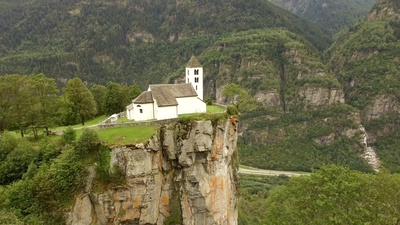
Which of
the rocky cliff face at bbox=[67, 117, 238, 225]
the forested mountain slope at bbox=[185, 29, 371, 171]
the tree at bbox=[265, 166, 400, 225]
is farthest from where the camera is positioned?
the forested mountain slope at bbox=[185, 29, 371, 171]

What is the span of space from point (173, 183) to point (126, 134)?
27.1 ft

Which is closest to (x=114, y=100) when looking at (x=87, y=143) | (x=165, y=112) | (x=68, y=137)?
(x=165, y=112)

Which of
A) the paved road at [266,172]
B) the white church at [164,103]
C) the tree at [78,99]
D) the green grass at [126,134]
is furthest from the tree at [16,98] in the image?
the paved road at [266,172]

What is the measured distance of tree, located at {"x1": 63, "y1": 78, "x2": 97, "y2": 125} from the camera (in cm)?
5203

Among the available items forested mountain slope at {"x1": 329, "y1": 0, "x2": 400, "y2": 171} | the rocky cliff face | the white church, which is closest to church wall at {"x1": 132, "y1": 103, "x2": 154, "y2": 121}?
the white church

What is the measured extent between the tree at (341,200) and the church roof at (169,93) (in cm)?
1896

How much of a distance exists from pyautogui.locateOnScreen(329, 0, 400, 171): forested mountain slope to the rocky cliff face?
11046 cm

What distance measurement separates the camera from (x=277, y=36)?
639 feet

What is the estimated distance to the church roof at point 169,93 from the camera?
44219 mm

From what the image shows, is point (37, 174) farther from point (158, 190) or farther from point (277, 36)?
point (277, 36)

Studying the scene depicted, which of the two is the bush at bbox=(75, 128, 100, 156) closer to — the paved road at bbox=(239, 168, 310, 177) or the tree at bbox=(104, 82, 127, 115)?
the tree at bbox=(104, 82, 127, 115)

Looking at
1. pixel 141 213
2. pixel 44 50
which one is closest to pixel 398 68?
pixel 141 213

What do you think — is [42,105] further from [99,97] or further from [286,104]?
[286,104]

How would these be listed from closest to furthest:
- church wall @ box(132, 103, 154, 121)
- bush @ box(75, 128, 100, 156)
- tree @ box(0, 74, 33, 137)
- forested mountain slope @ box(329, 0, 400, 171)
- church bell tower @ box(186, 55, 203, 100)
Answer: bush @ box(75, 128, 100, 156) < tree @ box(0, 74, 33, 137) < church wall @ box(132, 103, 154, 121) < church bell tower @ box(186, 55, 203, 100) < forested mountain slope @ box(329, 0, 400, 171)
